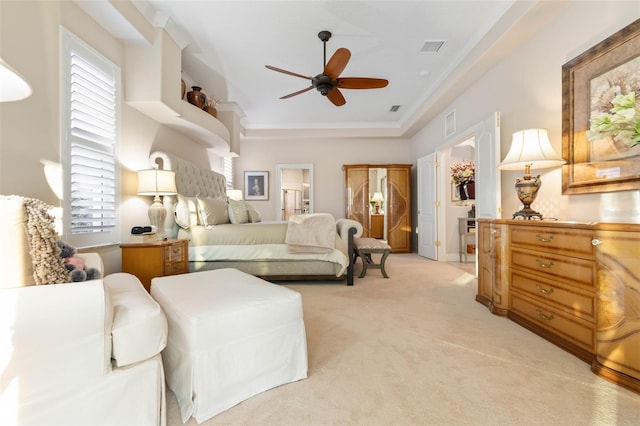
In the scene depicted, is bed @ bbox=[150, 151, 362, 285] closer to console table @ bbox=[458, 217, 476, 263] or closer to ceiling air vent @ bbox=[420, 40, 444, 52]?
ceiling air vent @ bbox=[420, 40, 444, 52]

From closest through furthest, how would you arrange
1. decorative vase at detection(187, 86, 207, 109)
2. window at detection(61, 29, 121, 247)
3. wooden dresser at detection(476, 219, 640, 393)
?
wooden dresser at detection(476, 219, 640, 393)
window at detection(61, 29, 121, 247)
decorative vase at detection(187, 86, 207, 109)

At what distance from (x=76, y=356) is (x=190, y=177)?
3.22 m

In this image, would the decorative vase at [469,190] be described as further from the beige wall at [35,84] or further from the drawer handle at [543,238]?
the beige wall at [35,84]

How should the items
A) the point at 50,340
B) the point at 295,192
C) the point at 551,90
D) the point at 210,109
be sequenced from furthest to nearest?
the point at 295,192, the point at 210,109, the point at 551,90, the point at 50,340

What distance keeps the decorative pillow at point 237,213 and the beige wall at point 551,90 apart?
10.5 ft

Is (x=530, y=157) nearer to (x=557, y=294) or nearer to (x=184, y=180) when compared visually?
(x=557, y=294)

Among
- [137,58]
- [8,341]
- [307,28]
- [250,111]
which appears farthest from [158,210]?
[250,111]

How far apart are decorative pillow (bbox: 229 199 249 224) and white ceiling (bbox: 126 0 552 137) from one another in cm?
193

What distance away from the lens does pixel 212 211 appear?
3477 millimetres

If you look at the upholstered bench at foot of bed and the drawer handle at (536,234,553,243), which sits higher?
the drawer handle at (536,234,553,243)

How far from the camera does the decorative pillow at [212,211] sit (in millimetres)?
3406

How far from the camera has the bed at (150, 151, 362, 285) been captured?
3.29m

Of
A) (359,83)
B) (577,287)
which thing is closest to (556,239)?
(577,287)

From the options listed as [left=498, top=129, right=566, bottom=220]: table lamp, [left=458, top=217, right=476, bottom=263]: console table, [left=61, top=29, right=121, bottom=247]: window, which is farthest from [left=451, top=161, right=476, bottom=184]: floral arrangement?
[left=61, top=29, right=121, bottom=247]: window
